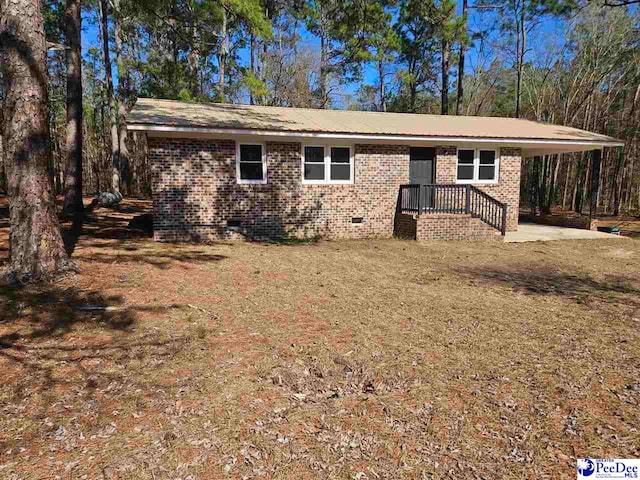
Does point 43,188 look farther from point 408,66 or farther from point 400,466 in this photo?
point 408,66

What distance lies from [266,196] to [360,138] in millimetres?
3206

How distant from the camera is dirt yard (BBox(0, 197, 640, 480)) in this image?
8.30 feet

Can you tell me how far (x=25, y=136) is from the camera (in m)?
5.58

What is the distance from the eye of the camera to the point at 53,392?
3.19m

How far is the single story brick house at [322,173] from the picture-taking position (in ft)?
35.6

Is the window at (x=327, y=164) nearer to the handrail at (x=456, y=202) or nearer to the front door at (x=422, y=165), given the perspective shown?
the handrail at (x=456, y=202)

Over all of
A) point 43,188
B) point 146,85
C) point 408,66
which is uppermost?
point 408,66

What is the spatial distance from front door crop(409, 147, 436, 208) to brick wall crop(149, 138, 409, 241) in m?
0.58

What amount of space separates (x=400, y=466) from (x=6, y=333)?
4.09 m

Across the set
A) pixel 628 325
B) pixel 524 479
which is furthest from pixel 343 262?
pixel 524 479

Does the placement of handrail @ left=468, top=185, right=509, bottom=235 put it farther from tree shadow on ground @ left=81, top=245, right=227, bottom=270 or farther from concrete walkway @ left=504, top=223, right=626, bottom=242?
tree shadow on ground @ left=81, top=245, right=227, bottom=270

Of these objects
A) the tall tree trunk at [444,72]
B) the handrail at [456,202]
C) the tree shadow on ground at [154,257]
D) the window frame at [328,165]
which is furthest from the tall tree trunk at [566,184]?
the tree shadow on ground at [154,257]

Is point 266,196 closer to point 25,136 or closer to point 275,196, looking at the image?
point 275,196

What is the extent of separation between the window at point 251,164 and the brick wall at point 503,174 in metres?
5.76
